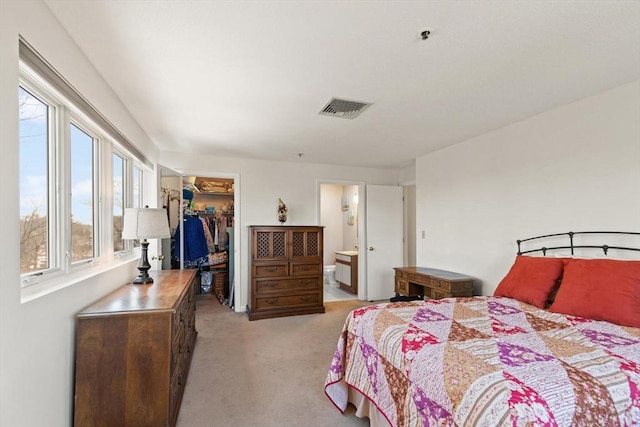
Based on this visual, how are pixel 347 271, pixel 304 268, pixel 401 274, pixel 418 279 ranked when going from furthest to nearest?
pixel 347 271
pixel 304 268
pixel 401 274
pixel 418 279

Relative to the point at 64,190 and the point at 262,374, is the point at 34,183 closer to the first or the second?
the point at 64,190

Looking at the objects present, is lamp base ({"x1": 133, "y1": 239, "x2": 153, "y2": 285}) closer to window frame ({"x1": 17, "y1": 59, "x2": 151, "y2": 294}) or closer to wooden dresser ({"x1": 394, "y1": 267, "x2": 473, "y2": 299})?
window frame ({"x1": 17, "y1": 59, "x2": 151, "y2": 294})

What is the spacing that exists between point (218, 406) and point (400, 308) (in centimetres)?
151

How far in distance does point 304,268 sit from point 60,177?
326cm

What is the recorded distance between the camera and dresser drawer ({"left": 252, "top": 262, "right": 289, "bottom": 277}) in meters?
4.37

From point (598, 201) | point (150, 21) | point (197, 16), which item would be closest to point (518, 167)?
point (598, 201)

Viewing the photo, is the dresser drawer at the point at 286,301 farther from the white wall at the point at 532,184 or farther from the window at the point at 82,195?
the window at the point at 82,195

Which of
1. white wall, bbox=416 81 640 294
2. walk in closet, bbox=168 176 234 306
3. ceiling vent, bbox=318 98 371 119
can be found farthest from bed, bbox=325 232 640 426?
walk in closet, bbox=168 176 234 306

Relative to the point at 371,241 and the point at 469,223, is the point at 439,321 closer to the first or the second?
the point at 469,223

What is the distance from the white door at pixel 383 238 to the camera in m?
5.32

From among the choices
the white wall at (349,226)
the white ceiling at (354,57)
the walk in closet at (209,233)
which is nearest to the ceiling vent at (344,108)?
the white ceiling at (354,57)

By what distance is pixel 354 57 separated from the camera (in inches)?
75.3

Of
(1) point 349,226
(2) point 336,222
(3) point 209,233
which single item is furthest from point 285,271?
(2) point 336,222

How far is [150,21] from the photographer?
5.13ft
